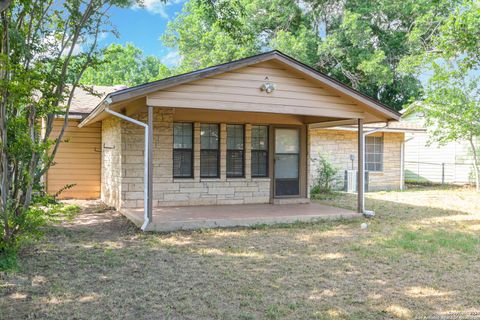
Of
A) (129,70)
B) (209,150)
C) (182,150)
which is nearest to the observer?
(182,150)

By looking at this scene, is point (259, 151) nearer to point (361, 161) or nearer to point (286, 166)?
point (286, 166)

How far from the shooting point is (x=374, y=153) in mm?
15547

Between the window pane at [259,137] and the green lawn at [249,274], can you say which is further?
the window pane at [259,137]

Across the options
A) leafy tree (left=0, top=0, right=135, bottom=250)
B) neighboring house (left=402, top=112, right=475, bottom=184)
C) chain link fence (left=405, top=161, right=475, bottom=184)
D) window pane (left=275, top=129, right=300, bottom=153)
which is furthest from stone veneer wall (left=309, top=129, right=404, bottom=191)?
leafy tree (left=0, top=0, right=135, bottom=250)

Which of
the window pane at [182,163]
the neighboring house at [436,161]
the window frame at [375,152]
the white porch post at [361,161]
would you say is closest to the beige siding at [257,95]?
the white porch post at [361,161]

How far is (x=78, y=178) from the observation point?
11602 millimetres

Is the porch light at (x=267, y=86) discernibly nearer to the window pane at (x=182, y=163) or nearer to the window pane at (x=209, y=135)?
the window pane at (x=209, y=135)

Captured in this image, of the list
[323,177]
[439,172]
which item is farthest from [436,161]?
[323,177]

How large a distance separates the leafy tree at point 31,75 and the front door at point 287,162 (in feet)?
17.8

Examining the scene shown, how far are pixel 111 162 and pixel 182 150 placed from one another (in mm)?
1988

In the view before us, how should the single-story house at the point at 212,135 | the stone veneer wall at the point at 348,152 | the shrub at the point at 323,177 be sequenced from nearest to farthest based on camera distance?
the single-story house at the point at 212,135 < the shrub at the point at 323,177 < the stone veneer wall at the point at 348,152

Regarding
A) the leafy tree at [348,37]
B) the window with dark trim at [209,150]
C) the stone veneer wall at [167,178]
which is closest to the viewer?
the stone veneer wall at [167,178]

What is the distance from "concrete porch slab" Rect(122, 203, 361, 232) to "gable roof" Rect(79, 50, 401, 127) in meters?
2.17

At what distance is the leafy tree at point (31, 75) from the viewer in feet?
15.1
